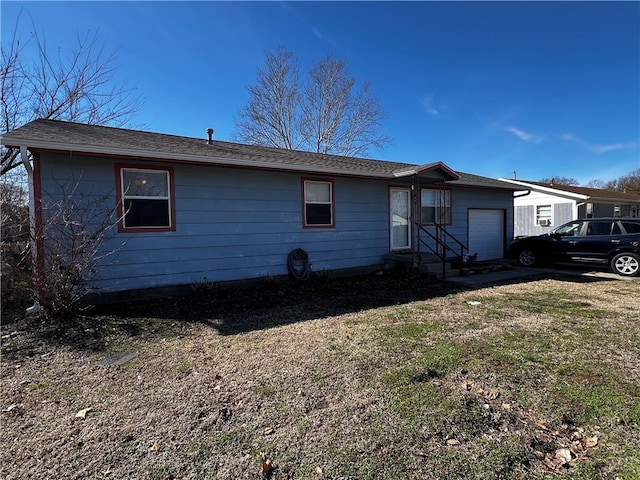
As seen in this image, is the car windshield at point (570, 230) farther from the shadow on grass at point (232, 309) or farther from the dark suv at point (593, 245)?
the shadow on grass at point (232, 309)

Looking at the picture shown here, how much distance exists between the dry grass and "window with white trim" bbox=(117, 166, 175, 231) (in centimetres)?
182

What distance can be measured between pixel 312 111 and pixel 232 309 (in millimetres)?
19842

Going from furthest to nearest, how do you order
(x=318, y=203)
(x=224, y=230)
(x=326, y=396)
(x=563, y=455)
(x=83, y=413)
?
(x=318, y=203)
(x=224, y=230)
(x=326, y=396)
(x=83, y=413)
(x=563, y=455)

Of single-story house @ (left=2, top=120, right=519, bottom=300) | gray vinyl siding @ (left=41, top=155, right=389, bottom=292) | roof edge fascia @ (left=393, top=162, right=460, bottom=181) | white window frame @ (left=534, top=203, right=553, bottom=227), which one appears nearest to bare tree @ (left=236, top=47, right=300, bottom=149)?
single-story house @ (left=2, top=120, right=519, bottom=300)

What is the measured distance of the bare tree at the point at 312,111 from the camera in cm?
2256

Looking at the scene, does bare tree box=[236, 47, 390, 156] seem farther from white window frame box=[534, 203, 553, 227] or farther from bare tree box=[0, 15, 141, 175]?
bare tree box=[0, 15, 141, 175]

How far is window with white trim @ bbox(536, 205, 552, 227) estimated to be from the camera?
64.7ft

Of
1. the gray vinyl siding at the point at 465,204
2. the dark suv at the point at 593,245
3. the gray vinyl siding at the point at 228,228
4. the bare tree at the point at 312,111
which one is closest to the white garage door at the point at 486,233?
the gray vinyl siding at the point at 465,204

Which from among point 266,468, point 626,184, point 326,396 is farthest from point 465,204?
point 626,184

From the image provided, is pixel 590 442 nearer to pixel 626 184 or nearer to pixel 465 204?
pixel 465 204

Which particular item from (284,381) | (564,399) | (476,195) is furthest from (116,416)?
(476,195)

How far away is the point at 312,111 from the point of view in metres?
23.1

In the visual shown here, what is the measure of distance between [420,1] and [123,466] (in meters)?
12.8

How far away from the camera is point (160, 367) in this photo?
364 cm
